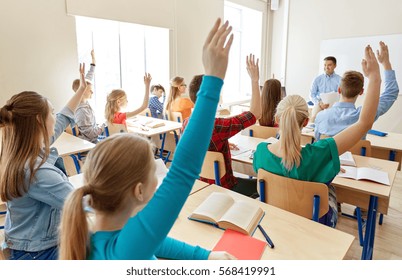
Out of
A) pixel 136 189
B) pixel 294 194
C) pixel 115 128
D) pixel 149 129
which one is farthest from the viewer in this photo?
pixel 149 129

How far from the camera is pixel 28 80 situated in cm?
360

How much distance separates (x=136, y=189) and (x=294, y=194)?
3.48 ft

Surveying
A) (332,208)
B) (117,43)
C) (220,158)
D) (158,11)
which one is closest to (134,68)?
(117,43)

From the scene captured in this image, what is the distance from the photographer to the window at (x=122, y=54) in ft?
14.3

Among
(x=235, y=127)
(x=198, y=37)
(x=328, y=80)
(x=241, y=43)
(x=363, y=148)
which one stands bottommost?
(x=363, y=148)

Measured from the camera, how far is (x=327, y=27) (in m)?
6.23

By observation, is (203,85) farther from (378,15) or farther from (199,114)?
(378,15)

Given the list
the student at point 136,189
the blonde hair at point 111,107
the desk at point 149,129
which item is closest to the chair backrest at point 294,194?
the student at point 136,189

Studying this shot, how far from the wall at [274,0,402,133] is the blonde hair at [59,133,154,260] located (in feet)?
20.4

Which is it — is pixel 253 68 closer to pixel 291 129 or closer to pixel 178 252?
pixel 291 129

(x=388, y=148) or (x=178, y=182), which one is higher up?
(x=178, y=182)

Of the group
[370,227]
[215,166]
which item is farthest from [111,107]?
[370,227]
